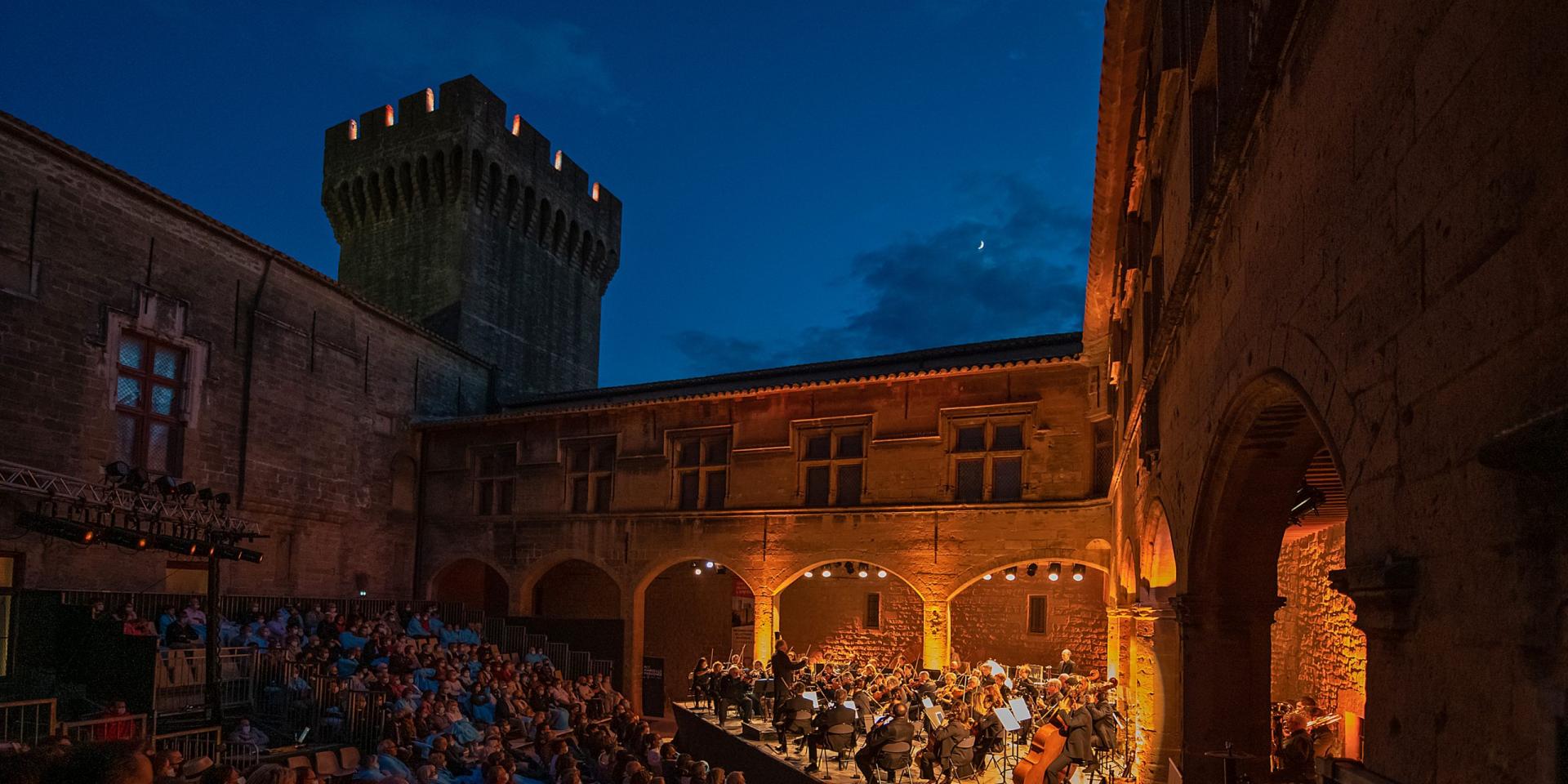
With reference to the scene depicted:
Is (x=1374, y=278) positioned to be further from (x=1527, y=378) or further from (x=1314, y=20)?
(x=1314, y=20)

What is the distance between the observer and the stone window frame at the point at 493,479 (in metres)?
26.2

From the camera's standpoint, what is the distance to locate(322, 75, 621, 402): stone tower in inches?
1268

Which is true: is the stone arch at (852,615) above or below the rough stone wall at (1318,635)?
below

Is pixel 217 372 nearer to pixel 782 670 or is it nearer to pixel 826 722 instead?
pixel 782 670

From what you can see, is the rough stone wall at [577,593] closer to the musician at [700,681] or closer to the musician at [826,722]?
the musician at [700,681]

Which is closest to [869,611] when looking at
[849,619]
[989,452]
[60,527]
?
[849,619]

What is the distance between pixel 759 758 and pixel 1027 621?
10.4m

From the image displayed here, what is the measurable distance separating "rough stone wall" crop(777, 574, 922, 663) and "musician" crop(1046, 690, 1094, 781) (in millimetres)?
13045

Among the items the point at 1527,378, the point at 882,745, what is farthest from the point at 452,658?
the point at 1527,378

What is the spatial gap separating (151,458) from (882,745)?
15.5 metres

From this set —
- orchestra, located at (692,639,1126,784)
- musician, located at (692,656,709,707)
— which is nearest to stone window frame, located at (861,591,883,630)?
orchestra, located at (692,639,1126,784)

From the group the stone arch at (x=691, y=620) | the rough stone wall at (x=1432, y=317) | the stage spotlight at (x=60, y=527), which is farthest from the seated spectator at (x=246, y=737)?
the stone arch at (x=691, y=620)

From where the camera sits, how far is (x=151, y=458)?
19516mm

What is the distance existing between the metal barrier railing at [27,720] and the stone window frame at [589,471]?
13.4 m
